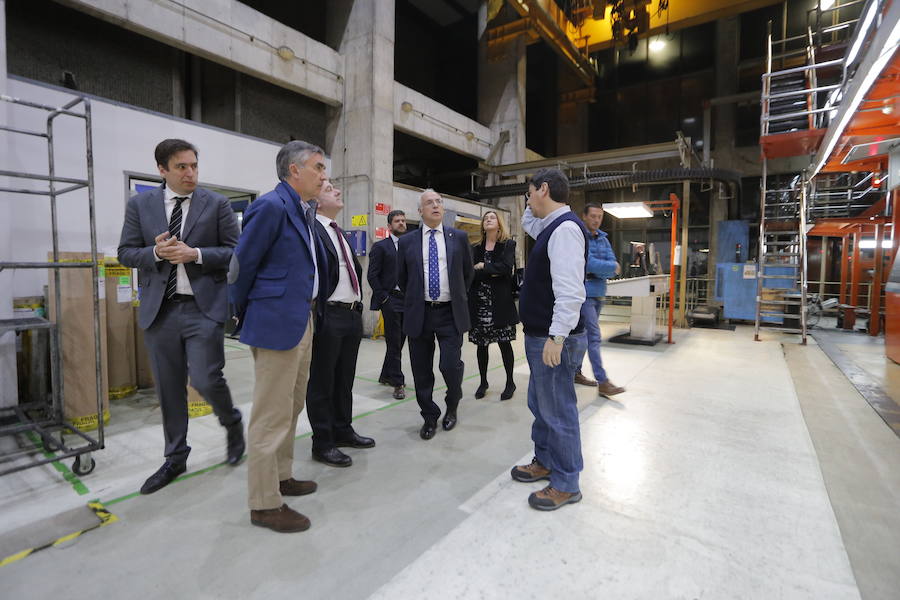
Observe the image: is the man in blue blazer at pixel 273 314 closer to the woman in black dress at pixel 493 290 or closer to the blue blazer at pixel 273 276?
the blue blazer at pixel 273 276

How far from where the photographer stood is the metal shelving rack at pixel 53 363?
7.20ft

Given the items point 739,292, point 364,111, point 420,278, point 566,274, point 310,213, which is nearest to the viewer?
point 566,274

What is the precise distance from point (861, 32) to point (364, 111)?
6.08m

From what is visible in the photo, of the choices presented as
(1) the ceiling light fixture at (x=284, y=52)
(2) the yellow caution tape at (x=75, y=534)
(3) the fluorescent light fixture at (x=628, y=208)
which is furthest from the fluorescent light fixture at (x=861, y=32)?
(1) the ceiling light fixture at (x=284, y=52)

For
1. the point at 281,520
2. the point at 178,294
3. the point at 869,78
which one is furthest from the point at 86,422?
the point at 869,78

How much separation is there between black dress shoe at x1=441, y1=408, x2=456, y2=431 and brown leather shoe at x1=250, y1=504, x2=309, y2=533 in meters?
1.33

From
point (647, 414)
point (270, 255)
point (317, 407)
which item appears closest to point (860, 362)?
point (647, 414)

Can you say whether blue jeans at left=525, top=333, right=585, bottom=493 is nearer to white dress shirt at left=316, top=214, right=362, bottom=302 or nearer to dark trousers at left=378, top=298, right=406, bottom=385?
white dress shirt at left=316, top=214, right=362, bottom=302

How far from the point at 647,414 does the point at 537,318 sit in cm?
190

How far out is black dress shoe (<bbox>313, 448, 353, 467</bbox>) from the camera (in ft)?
8.18

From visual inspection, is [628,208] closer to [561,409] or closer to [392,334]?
[392,334]

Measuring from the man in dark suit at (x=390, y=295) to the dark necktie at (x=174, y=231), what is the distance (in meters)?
1.58

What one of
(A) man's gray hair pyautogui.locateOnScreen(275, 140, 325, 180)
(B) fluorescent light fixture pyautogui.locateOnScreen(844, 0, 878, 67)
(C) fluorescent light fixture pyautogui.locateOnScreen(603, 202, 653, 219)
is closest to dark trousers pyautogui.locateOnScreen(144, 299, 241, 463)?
(A) man's gray hair pyautogui.locateOnScreen(275, 140, 325, 180)

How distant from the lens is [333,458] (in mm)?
2496
